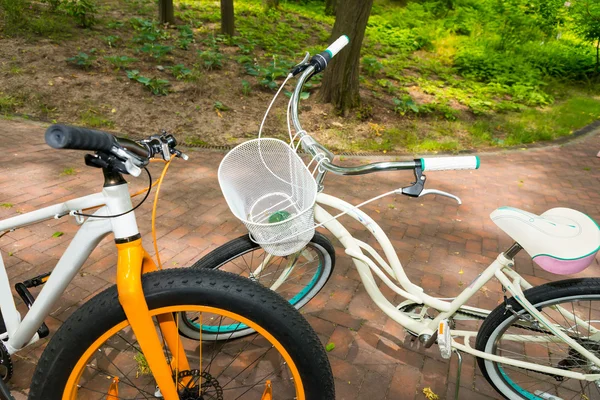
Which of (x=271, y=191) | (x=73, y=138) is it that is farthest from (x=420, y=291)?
(x=73, y=138)

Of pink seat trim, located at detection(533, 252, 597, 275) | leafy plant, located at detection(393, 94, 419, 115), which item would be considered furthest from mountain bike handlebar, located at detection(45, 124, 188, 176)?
leafy plant, located at detection(393, 94, 419, 115)

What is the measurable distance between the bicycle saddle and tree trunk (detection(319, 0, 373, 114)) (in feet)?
16.5

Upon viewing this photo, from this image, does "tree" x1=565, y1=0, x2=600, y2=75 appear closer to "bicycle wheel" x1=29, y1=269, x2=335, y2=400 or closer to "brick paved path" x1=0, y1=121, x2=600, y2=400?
"brick paved path" x1=0, y1=121, x2=600, y2=400

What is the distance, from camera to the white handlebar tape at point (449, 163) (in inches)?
55.1

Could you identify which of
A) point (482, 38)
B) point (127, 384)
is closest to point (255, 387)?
point (127, 384)

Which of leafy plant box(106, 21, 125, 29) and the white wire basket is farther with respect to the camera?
leafy plant box(106, 21, 125, 29)

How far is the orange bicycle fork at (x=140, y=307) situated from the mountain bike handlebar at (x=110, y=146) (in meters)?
0.27

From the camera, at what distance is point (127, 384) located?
6.47ft

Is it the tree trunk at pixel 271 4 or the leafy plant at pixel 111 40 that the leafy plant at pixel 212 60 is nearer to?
the leafy plant at pixel 111 40

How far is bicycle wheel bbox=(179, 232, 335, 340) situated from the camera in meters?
1.96

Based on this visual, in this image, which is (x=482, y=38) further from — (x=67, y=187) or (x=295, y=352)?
(x=295, y=352)

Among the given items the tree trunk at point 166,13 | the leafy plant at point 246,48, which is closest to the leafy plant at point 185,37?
the tree trunk at point 166,13

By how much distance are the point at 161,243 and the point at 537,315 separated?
8.71 ft

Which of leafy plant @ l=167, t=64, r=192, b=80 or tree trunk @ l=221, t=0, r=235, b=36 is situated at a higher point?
tree trunk @ l=221, t=0, r=235, b=36
